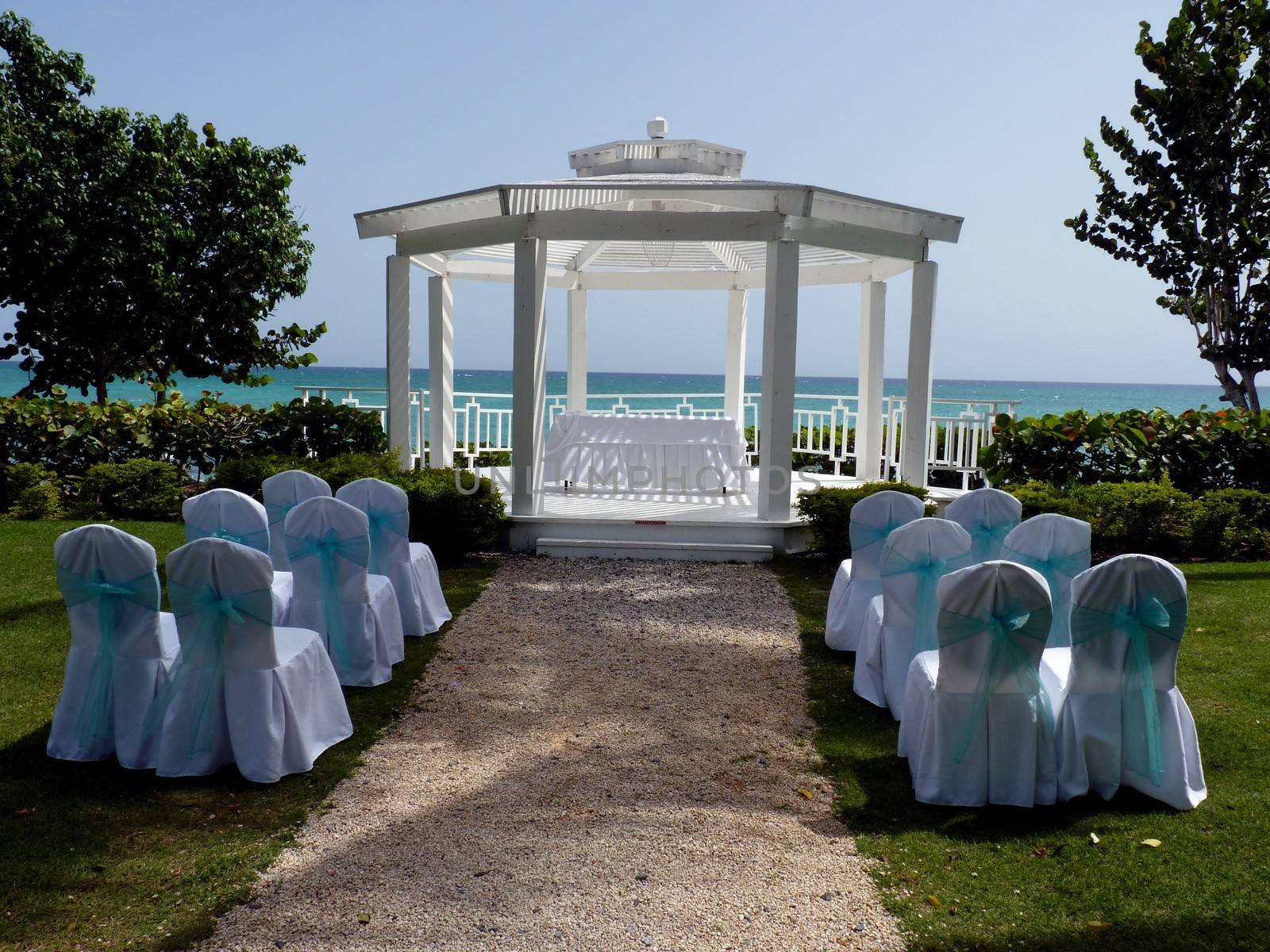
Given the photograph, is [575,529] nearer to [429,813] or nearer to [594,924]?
[429,813]

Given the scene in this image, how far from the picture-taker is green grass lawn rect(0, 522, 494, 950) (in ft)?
10.2

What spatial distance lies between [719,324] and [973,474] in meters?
49.2

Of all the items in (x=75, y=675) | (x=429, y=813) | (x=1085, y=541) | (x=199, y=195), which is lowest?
(x=429, y=813)

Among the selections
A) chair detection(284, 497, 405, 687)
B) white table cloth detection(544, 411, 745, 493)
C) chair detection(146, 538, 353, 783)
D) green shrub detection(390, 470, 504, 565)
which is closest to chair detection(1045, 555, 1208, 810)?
chair detection(146, 538, 353, 783)

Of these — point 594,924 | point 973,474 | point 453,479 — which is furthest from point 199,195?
point 594,924

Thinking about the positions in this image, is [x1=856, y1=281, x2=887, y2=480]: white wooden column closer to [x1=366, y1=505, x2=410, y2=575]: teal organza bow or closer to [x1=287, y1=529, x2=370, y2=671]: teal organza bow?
[x1=366, y1=505, x2=410, y2=575]: teal organza bow

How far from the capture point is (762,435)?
371 inches

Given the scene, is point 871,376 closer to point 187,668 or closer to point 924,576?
point 924,576

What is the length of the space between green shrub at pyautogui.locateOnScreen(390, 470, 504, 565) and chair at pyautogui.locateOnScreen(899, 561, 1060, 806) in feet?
18.9

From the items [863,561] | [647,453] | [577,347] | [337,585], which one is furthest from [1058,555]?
[577,347]

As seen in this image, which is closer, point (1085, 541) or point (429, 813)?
point (429, 813)

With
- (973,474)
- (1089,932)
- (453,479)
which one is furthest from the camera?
(973,474)

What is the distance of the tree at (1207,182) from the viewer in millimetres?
14125

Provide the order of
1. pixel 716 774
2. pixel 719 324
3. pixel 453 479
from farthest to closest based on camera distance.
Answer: pixel 719 324
pixel 453 479
pixel 716 774
